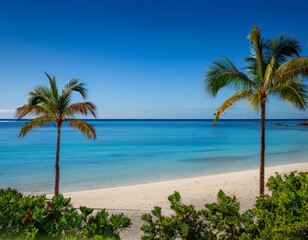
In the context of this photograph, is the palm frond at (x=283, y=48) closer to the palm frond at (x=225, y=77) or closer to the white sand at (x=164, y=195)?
the palm frond at (x=225, y=77)

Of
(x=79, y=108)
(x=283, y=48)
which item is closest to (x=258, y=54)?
(x=283, y=48)

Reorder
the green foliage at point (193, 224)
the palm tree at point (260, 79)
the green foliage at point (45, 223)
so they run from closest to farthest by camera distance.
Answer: the green foliage at point (45, 223)
the green foliage at point (193, 224)
the palm tree at point (260, 79)

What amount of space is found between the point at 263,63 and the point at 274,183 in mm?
5523

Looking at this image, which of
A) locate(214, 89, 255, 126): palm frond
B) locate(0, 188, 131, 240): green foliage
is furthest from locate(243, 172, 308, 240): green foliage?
locate(214, 89, 255, 126): palm frond

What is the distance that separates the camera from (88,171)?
18.8 meters

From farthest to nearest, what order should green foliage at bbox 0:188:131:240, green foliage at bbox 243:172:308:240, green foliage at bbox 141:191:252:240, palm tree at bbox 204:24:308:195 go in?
palm tree at bbox 204:24:308:195, green foliage at bbox 141:191:252:240, green foliage at bbox 0:188:131:240, green foliage at bbox 243:172:308:240

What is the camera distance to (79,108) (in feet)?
27.4

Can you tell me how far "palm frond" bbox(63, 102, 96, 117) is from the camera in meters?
8.30

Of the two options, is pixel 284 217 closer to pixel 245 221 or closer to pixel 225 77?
pixel 245 221

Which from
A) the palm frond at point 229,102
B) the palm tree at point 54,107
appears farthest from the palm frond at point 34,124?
the palm frond at point 229,102

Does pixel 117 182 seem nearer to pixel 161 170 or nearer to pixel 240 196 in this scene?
pixel 161 170

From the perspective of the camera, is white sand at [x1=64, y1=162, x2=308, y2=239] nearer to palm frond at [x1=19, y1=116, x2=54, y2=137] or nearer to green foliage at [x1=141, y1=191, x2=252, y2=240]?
palm frond at [x1=19, y1=116, x2=54, y2=137]

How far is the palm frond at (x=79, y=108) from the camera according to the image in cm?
830

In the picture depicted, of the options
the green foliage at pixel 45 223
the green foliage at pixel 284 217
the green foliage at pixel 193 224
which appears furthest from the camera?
the green foliage at pixel 193 224
